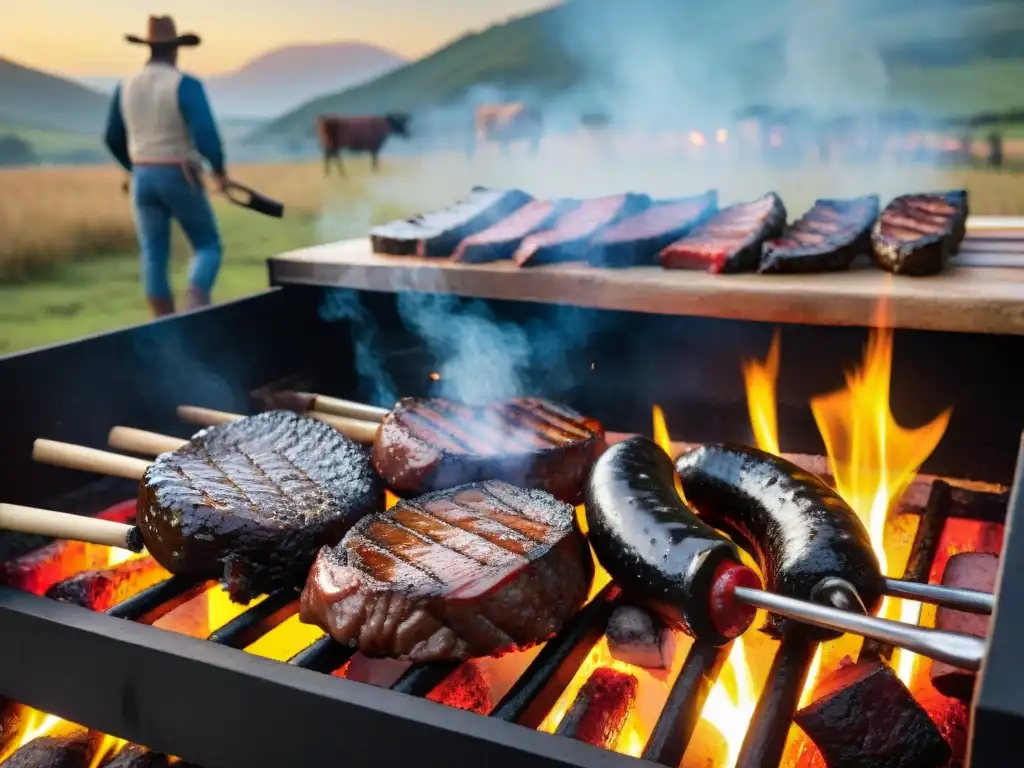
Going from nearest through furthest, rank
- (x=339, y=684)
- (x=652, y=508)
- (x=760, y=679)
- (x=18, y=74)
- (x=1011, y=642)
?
(x=1011, y=642)
(x=339, y=684)
(x=652, y=508)
(x=760, y=679)
(x=18, y=74)

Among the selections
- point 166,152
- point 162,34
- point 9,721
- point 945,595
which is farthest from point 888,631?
point 162,34

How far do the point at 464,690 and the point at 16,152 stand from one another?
11.1 meters

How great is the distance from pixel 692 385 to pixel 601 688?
160cm

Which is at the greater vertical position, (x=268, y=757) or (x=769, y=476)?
(x=769, y=476)

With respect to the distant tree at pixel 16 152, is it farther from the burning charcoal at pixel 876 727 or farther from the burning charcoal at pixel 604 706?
the burning charcoal at pixel 876 727

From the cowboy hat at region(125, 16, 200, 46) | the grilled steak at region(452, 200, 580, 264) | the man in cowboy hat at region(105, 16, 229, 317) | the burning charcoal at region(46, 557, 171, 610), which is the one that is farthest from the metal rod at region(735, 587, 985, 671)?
the cowboy hat at region(125, 16, 200, 46)

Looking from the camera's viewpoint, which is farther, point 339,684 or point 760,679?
point 760,679

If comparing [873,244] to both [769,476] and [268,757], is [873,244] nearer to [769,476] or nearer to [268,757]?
[769,476]

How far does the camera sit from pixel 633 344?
328cm

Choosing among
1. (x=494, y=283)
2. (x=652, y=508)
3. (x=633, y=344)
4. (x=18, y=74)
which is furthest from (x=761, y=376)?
(x=18, y=74)

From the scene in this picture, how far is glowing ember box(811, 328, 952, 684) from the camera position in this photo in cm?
278

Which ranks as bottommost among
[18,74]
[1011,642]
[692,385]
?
[692,385]

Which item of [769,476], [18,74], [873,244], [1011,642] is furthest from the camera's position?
[18,74]

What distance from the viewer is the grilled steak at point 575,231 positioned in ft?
10.4
